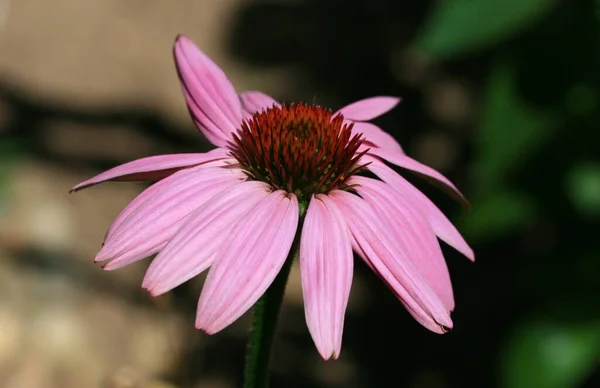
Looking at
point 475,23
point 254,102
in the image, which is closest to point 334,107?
point 475,23

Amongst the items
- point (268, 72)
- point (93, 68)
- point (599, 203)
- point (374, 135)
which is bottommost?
point (93, 68)

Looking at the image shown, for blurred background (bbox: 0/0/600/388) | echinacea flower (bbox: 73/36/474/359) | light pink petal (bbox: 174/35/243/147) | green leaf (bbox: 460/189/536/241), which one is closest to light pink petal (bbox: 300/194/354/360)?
echinacea flower (bbox: 73/36/474/359)

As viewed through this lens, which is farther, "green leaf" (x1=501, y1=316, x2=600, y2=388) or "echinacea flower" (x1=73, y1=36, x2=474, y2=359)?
"green leaf" (x1=501, y1=316, x2=600, y2=388)

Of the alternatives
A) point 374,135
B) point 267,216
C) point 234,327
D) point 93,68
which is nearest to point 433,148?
point 234,327

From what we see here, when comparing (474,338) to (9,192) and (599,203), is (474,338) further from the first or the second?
(9,192)

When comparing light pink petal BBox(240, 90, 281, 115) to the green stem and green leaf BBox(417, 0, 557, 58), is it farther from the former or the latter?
green leaf BBox(417, 0, 557, 58)

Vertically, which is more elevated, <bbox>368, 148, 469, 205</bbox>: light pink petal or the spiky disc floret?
<bbox>368, 148, 469, 205</bbox>: light pink petal
